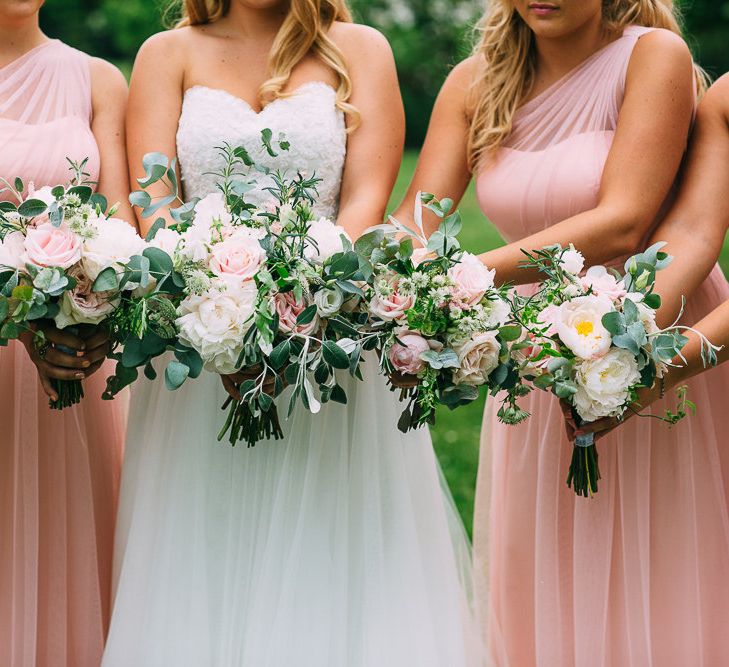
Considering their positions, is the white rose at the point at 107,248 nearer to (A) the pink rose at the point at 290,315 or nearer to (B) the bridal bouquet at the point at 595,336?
(A) the pink rose at the point at 290,315

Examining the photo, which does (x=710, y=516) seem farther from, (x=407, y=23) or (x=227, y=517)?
(x=407, y=23)

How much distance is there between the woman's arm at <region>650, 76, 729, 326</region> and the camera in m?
3.98

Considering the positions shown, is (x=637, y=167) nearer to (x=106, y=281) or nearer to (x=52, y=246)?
(x=106, y=281)

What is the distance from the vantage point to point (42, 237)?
3449 mm

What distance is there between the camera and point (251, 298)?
339 cm

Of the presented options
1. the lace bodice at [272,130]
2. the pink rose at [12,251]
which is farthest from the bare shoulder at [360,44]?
the pink rose at [12,251]

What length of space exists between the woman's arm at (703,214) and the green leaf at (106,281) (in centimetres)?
174

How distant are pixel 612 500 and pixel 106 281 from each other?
73.8 inches

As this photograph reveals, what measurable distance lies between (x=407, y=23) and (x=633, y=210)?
18233mm

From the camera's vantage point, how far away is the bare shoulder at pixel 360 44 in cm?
422

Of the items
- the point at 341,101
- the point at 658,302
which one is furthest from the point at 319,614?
the point at 341,101

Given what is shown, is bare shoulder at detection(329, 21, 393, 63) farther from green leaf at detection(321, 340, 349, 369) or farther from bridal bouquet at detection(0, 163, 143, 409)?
green leaf at detection(321, 340, 349, 369)

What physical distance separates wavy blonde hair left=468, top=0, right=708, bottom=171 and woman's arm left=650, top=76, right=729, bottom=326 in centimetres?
35

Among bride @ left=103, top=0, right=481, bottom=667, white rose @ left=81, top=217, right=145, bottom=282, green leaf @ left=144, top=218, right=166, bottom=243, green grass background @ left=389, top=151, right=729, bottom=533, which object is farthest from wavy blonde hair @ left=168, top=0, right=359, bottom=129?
green grass background @ left=389, top=151, right=729, bottom=533
